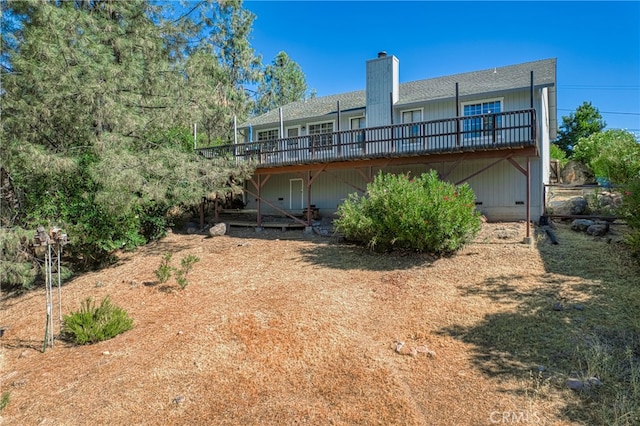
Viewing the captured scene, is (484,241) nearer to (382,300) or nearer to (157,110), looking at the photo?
(382,300)

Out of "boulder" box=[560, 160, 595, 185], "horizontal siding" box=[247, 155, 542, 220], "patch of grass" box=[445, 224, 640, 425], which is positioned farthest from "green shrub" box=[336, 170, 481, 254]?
"boulder" box=[560, 160, 595, 185]

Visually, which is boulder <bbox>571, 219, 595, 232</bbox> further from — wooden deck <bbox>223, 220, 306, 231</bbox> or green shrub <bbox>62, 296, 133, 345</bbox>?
green shrub <bbox>62, 296, 133, 345</bbox>

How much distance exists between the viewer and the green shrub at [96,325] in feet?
20.1

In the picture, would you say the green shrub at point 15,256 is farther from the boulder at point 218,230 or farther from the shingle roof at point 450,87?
the shingle roof at point 450,87

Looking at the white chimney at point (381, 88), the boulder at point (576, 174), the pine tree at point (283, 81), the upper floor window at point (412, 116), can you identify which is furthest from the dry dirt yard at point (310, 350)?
the pine tree at point (283, 81)

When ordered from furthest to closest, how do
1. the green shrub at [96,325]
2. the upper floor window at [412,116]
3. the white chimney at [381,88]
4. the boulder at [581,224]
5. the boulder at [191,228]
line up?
the white chimney at [381,88]
the upper floor window at [412,116]
the boulder at [191,228]
the boulder at [581,224]
the green shrub at [96,325]

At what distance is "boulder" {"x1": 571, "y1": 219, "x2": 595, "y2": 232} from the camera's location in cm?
1107

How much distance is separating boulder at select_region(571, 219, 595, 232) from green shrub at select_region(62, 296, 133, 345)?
12.3 m

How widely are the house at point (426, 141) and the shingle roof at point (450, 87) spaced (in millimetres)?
48

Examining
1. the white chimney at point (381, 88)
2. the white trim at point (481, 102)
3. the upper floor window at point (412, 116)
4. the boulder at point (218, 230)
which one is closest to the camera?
the white trim at point (481, 102)

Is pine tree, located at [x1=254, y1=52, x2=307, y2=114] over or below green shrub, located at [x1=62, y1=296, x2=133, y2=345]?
over

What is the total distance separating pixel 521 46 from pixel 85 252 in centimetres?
2017

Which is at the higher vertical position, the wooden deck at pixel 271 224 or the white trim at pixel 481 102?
the white trim at pixel 481 102

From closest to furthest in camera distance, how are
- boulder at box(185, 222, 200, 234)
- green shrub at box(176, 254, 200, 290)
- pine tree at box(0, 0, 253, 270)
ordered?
green shrub at box(176, 254, 200, 290) < pine tree at box(0, 0, 253, 270) < boulder at box(185, 222, 200, 234)
